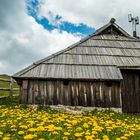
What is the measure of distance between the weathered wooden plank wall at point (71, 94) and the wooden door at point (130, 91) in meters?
1.20

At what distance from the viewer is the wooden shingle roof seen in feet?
50.9

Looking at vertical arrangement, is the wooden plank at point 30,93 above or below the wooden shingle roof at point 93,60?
below

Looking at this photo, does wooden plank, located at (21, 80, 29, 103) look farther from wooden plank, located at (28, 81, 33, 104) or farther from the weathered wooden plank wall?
wooden plank, located at (28, 81, 33, 104)

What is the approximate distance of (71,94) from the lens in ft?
50.4

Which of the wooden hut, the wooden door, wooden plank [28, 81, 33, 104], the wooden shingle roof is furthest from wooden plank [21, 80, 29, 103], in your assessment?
the wooden door

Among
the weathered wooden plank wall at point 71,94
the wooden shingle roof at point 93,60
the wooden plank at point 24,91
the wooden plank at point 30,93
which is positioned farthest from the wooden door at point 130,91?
the wooden plank at point 24,91

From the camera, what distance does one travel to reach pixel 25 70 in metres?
15.7

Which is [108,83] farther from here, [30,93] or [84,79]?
[30,93]

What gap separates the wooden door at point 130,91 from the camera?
16562mm

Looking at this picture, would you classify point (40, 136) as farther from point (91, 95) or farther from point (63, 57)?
point (63, 57)

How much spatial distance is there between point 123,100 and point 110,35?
6.77m

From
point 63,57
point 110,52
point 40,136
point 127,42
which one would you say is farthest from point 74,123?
point 127,42

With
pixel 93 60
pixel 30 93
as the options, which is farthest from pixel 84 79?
pixel 30 93

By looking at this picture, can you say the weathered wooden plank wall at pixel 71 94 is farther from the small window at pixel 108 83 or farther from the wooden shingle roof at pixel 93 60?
the wooden shingle roof at pixel 93 60
